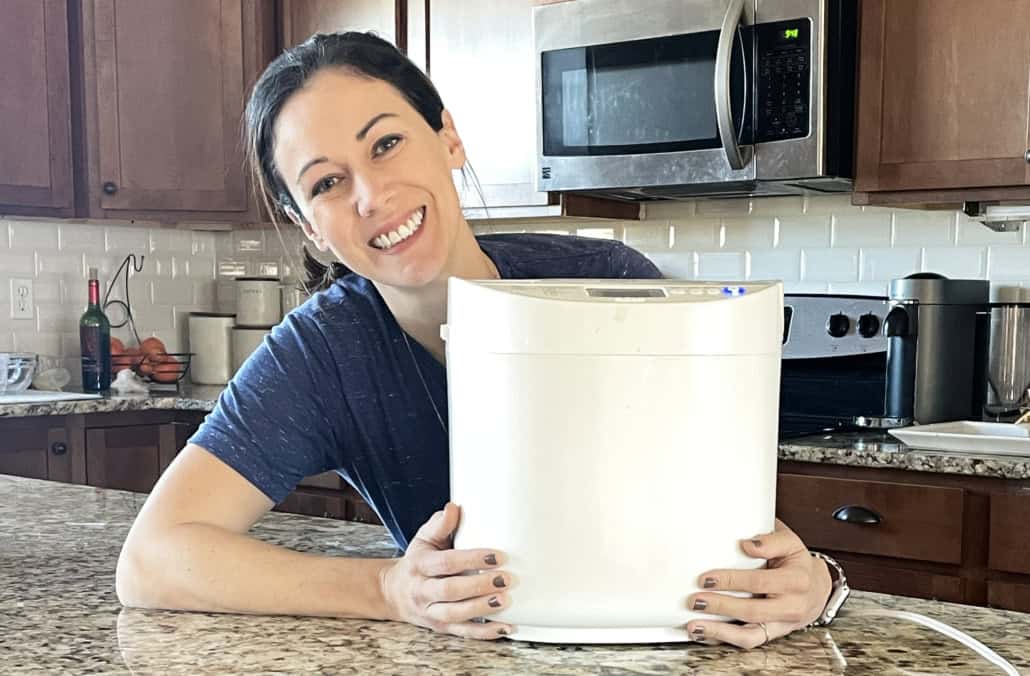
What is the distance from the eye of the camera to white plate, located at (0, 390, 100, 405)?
306cm

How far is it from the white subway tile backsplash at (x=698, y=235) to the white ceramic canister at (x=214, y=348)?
1.45 metres

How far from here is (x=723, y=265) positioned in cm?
312

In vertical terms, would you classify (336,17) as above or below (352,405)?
above

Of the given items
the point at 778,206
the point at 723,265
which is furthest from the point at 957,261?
the point at 723,265

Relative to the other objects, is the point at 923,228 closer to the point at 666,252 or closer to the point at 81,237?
the point at 666,252

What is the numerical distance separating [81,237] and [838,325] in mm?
2301

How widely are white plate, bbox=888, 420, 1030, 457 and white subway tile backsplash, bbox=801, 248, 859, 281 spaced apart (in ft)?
1.96

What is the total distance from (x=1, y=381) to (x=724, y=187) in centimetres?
199

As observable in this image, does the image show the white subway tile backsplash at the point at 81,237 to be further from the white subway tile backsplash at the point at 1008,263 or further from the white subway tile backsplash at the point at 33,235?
the white subway tile backsplash at the point at 1008,263

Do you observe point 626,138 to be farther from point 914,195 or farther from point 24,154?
Result: point 24,154

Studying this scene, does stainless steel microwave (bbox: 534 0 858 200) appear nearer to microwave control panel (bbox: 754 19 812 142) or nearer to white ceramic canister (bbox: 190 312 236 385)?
microwave control panel (bbox: 754 19 812 142)

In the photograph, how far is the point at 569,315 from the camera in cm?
88

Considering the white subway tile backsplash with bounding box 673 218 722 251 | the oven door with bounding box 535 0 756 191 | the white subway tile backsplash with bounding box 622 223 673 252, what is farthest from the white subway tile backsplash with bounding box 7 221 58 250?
the white subway tile backsplash with bounding box 673 218 722 251

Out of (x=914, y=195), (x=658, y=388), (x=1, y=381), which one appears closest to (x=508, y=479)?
(x=658, y=388)
